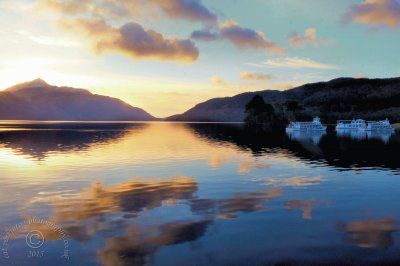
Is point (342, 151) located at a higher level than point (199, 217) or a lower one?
lower

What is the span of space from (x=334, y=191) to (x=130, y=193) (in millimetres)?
17144

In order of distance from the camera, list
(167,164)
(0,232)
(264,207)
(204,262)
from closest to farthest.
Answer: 1. (204,262)
2. (0,232)
3. (264,207)
4. (167,164)

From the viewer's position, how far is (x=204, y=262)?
15547mm

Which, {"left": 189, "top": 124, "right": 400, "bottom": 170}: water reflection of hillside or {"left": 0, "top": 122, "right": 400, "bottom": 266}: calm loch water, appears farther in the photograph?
{"left": 189, "top": 124, "right": 400, "bottom": 170}: water reflection of hillside

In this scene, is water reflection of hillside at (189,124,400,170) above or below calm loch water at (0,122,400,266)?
below

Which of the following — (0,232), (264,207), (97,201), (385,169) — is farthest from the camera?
(385,169)

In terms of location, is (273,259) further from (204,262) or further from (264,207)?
(264,207)

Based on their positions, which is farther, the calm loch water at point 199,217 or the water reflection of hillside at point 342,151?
the water reflection of hillside at point 342,151

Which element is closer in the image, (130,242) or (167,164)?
(130,242)

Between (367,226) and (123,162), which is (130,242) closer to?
(367,226)

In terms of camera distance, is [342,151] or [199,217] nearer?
[199,217]

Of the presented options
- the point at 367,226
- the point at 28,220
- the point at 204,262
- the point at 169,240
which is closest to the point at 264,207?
the point at 367,226

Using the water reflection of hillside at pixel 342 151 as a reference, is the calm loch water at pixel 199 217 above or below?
above

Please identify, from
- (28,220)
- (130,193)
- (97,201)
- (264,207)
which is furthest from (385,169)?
(28,220)
